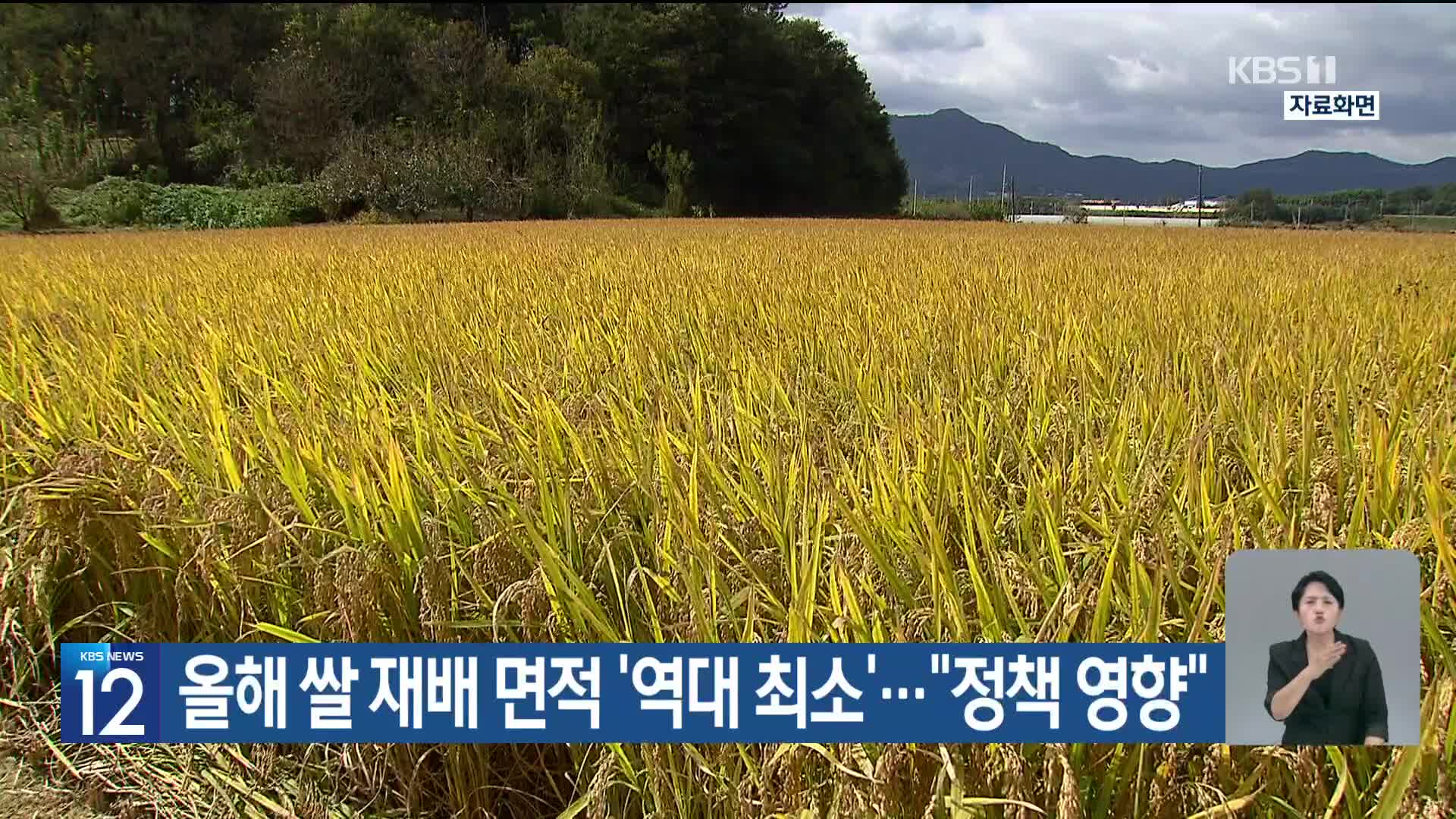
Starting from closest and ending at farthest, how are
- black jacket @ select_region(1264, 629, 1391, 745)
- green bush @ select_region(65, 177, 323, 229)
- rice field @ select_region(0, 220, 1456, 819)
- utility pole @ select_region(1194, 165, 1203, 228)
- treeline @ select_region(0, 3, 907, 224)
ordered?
1. black jacket @ select_region(1264, 629, 1391, 745)
2. rice field @ select_region(0, 220, 1456, 819)
3. green bush @ select_region(65, 177, 323, 229)
4. treeline @ select_region(0, 3, 907, 224)
5. utility pole @ select_region(1194, 165, 1203, 228)

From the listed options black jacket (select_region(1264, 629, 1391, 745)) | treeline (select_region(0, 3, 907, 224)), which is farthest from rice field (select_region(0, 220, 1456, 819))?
treeline (select_region(0, 3, 907, 224))

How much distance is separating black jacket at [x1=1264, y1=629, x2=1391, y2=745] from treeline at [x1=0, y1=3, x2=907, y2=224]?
1717 centimetres

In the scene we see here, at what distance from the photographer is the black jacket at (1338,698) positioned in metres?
0.85

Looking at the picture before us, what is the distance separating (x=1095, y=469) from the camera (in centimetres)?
131

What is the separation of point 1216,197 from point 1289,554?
31.1 metres

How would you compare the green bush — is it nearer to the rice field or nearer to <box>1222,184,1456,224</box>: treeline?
the rice field

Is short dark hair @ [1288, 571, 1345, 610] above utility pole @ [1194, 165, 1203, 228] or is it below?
below

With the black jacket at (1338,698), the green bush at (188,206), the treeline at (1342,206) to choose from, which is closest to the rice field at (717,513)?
the black jacket at (1338,698)

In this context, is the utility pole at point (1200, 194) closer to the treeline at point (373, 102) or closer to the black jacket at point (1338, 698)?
the treeline at point (373, 102)

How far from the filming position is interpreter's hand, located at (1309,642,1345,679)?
891 mm

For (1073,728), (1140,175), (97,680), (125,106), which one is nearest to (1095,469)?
(1073,728)

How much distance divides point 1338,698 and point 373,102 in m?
23.3
